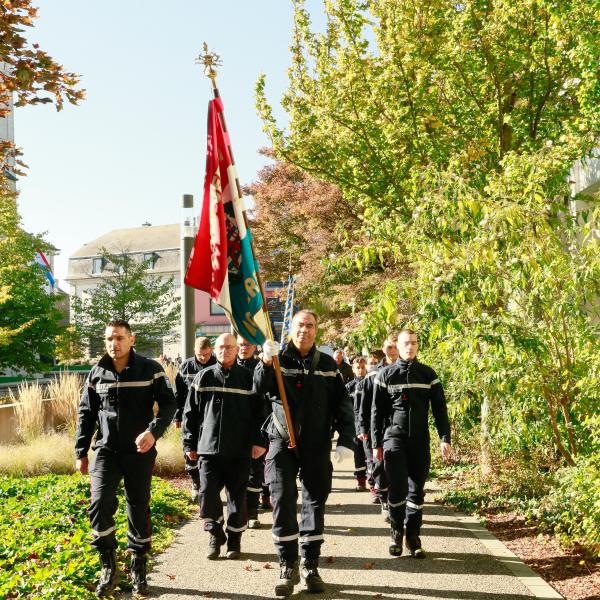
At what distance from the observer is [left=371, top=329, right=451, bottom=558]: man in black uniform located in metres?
6.94

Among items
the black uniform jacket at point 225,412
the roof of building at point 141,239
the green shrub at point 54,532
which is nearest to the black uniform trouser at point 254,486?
the green shrub at point 54,532

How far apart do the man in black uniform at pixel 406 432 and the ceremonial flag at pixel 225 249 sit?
70.5 inches

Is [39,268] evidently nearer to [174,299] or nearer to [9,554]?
[174,299]

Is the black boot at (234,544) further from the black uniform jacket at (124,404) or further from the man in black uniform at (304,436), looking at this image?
the black uniform jacket at (124,404)

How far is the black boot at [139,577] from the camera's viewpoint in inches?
224

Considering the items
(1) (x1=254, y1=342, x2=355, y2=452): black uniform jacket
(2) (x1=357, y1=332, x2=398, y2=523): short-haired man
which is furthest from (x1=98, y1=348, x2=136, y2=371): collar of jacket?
(2) (x1=357, y1=332, x2=398, y2=523): short-haired man

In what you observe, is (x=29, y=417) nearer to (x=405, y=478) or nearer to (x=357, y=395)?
(x=357, y=395)

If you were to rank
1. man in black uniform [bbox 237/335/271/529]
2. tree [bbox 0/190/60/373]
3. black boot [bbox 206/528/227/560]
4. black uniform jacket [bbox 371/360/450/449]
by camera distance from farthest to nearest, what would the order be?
tree [bbox 0/190/60/373]
man in black uniform [bbox 237/335/271/529]
black uniform jacket [bbox 371/360/450/449]
black boot [bbox 206/528/227/560]

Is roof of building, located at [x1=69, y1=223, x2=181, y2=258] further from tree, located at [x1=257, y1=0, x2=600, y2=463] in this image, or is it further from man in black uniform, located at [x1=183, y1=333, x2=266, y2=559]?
man in black uniform, located at [x1=183, y1=333, x2=266, y2=559]

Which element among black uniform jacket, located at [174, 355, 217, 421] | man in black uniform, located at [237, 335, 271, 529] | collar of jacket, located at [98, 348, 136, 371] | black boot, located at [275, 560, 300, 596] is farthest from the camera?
black uniform jacket, located at [174, 355, 217, 421]

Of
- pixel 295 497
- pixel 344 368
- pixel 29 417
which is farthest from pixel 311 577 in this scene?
pixel 29 417

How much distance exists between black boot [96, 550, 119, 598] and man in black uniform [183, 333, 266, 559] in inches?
48.1

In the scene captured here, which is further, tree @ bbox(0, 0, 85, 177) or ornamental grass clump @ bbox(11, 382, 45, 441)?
ornamental grass clump @ bbox(11, 382, 45, 441)

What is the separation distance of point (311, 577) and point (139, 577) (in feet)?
4.28
